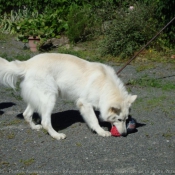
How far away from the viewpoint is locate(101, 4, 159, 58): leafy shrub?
11.7 m

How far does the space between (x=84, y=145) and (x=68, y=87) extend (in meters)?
1.12

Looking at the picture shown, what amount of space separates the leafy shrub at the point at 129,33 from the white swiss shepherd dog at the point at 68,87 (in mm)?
5403

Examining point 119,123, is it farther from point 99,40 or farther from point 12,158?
point 99,40

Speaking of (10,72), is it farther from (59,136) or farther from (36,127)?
(59,136)

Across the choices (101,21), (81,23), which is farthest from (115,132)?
(101,21)

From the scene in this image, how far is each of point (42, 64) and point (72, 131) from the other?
1.24m

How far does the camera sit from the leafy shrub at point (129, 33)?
1171 centimetres

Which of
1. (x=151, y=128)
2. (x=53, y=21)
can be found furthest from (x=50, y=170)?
(x=53, y=21)

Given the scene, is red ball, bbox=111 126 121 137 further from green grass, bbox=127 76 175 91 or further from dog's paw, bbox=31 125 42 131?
green grass, bbox=127 76 175 91

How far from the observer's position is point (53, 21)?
43.8ft

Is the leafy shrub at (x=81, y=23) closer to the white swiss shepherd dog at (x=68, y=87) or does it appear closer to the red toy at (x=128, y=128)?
the white swiss shepherd dog at (x=68, y=87)

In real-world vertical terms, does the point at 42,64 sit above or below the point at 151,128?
above

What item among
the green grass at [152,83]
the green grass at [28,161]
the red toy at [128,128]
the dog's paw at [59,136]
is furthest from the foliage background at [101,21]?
the green grass at [28,161]

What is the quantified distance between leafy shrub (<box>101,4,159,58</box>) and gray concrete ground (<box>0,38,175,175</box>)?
3.94m
